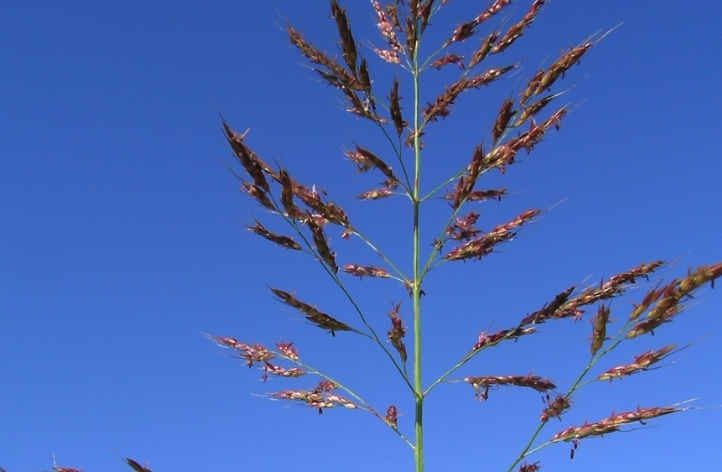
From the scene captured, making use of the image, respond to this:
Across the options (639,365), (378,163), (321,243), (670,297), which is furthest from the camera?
(378,163)

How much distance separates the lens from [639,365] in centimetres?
271

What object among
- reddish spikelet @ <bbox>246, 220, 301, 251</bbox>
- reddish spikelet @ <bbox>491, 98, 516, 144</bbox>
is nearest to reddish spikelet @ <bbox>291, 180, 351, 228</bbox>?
reddish spikelet @ <bbox>246, 220, 301, 251</bbox>

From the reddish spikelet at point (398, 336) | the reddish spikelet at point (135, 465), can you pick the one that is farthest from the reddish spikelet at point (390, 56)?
the reddish spikelet at point (135, 465)

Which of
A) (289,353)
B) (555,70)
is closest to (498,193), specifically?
(555,70)

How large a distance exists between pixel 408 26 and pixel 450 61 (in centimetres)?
32

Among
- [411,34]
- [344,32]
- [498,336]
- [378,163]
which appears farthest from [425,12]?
[498,336]

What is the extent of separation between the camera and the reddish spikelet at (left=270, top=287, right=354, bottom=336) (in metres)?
3.12

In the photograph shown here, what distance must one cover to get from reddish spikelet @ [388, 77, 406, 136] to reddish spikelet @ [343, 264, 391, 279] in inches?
25.9

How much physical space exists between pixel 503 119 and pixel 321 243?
0.94 m

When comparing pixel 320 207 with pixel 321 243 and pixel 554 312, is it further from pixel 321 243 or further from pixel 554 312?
pixel 554 312

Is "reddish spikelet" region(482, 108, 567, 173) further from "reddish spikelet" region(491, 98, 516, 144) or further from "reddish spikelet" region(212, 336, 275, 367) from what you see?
"reddish spikelet" region(212, 336, 275, 367)

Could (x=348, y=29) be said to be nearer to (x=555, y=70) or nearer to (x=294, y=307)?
(x=555, y=70)

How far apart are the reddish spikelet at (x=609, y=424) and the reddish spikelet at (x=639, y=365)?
0.15 meters

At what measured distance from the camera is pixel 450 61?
3.92 meters
